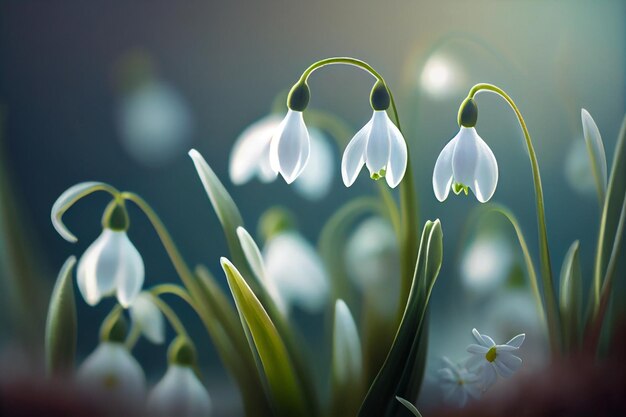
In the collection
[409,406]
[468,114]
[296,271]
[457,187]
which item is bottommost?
[409,406]

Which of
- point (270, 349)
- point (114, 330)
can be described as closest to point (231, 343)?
point (270, 349)

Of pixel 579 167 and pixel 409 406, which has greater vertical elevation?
pixel 579 167

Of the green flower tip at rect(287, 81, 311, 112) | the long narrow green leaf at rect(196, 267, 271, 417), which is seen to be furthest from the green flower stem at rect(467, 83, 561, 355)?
Result: the long narrow green leaf at rect(196, 267, 271, 417)

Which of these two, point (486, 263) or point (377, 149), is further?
point (486, 263)

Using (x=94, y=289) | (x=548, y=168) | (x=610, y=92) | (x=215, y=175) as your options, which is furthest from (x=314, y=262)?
(x=610, y=92)

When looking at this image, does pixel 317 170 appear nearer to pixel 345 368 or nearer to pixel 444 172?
pixel 444 172

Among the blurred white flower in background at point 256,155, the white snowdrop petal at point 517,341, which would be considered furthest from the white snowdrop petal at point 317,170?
the white snowdrop petal at point 517,341
